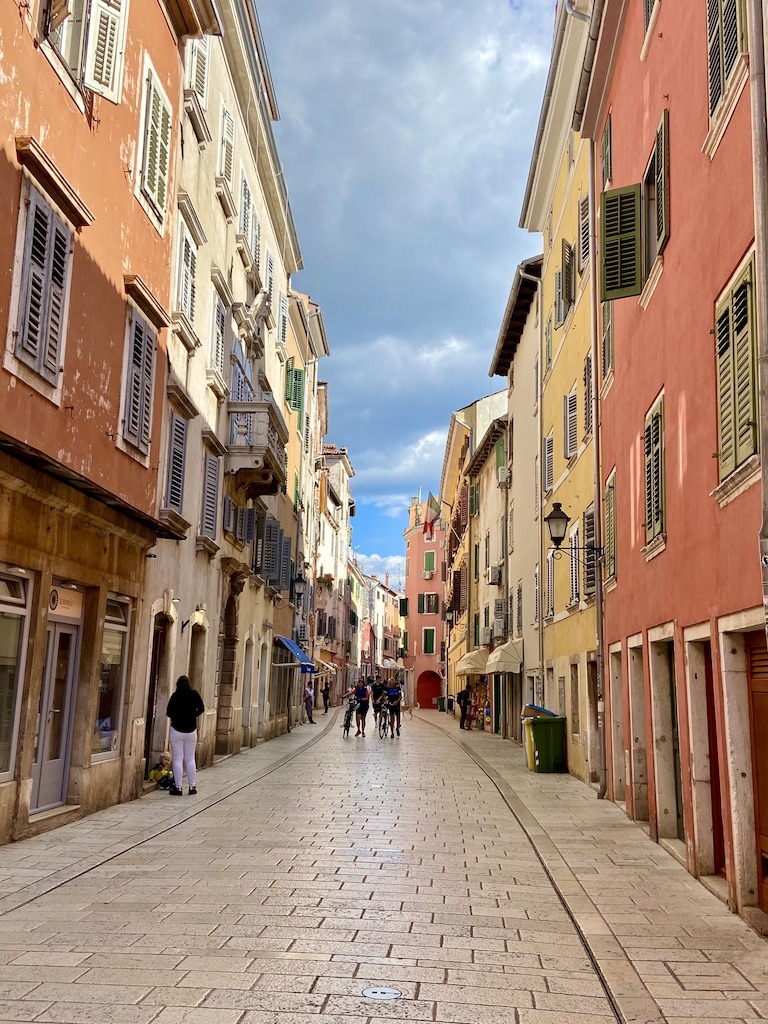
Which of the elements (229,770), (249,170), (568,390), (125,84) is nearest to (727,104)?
(125,84)

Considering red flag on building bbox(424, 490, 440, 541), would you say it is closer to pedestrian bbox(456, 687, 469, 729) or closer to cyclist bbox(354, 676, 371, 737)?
pedestrian bbox(456, 687, 469, 729)

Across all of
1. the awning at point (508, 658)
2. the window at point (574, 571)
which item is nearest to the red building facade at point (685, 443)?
the window at point (574, 571)

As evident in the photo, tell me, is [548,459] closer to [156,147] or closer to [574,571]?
[574,571]

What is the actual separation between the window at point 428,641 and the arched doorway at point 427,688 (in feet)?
6.82

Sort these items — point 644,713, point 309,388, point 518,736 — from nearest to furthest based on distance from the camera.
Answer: point 644,713 → point 518,736 → point 309,388

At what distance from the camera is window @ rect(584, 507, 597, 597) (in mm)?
16875

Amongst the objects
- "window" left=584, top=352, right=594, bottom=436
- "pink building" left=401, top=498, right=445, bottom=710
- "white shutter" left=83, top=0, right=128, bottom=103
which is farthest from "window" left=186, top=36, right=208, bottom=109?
"pink building" left=401, top=498, right=445, bottom=710

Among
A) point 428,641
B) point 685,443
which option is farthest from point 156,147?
point 428,641

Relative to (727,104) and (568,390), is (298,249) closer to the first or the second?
(568,390)

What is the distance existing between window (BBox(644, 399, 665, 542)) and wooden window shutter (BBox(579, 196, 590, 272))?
25.2 ft

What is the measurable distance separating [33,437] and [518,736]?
888 inches

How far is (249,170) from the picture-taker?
24406 mm

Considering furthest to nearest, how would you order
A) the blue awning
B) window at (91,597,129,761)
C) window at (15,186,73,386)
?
the blue awning, window at (91,597,129,761), window at (15,186,73,386)

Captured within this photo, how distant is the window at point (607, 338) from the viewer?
1570 cm
